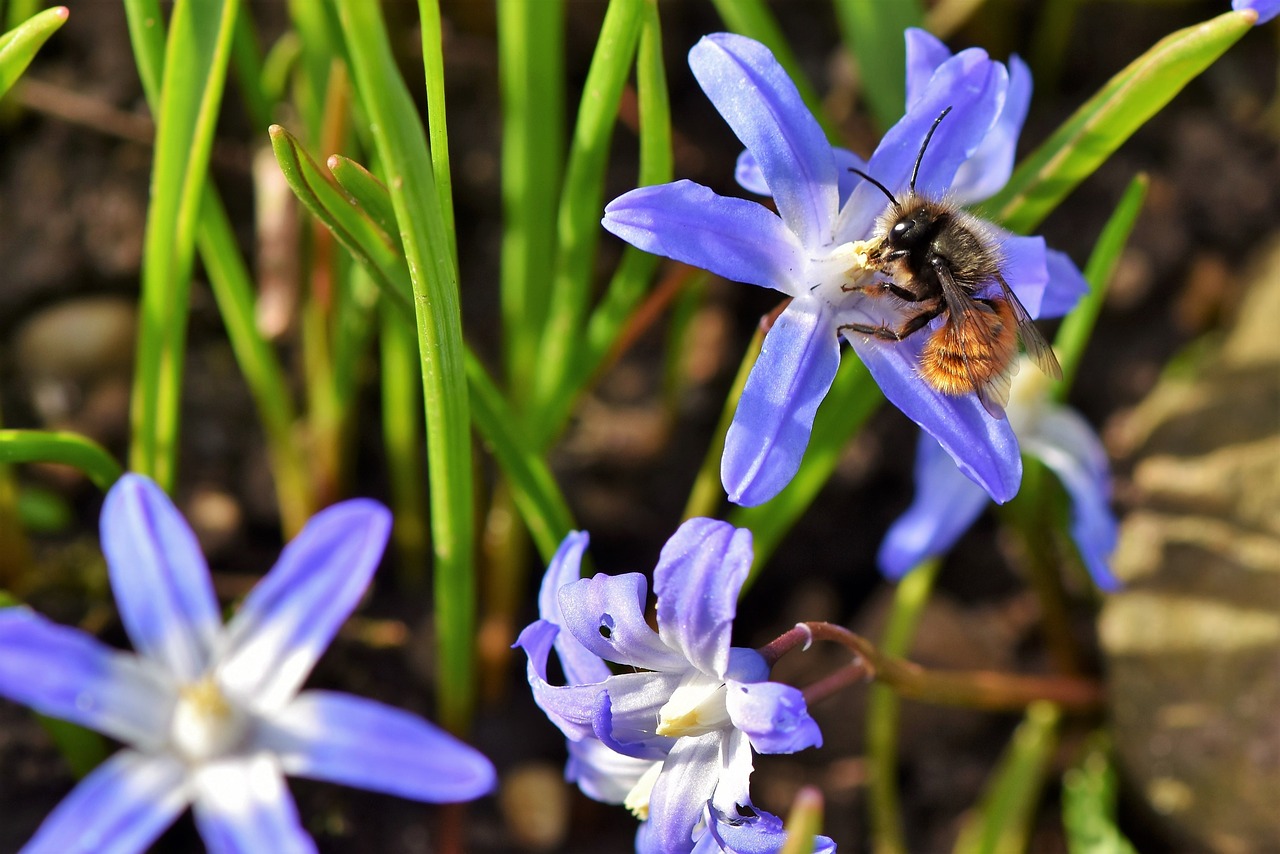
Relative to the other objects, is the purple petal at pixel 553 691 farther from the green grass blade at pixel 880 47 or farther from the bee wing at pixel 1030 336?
the green grass blade at pixel 880 47

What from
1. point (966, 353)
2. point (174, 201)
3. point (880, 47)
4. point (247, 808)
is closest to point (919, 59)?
point (966, 353)

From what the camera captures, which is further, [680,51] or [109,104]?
[680,51]

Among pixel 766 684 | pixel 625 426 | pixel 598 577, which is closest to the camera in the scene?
pixel 766 684

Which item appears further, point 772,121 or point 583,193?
point 583,193

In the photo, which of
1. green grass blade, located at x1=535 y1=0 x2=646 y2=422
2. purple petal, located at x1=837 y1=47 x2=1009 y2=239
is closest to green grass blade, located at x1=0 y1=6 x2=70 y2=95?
green grass blade, located at x1=535 y1=0 x2=646 y2=422

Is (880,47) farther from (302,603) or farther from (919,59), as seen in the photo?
(302,603)

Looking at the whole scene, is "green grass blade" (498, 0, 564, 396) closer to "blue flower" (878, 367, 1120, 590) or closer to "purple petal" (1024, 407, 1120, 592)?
"blue flower" (878, 367, 1120, 590)

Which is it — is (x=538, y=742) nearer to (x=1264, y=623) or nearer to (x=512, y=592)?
(x=512, y=592)

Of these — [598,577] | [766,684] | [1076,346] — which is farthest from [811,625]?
[1076,346]
